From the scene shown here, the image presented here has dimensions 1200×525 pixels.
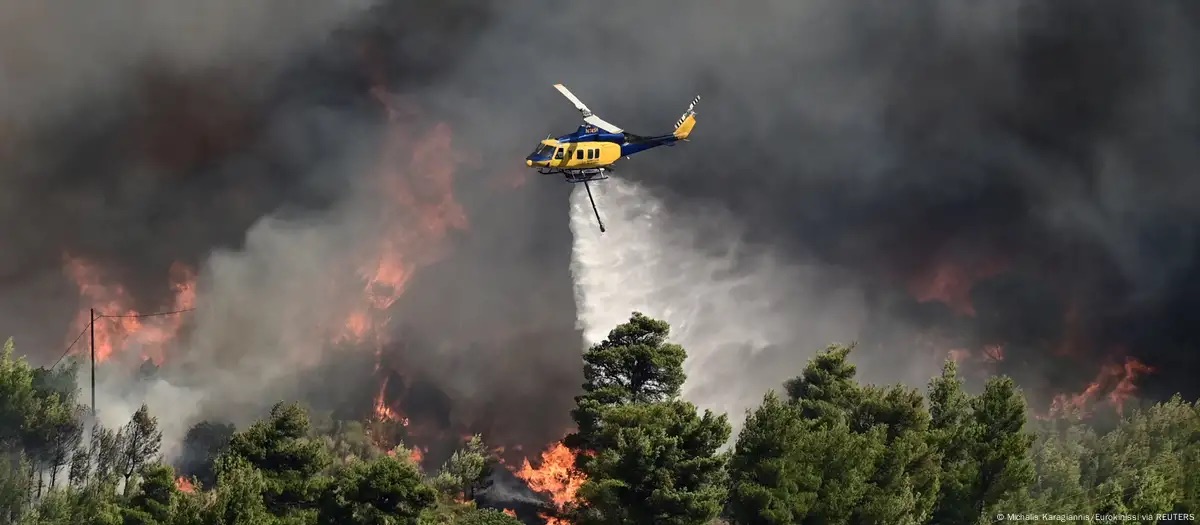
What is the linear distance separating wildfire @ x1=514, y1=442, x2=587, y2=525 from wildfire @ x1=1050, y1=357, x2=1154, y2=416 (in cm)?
4988

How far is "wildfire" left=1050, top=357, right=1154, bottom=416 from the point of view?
114 meters

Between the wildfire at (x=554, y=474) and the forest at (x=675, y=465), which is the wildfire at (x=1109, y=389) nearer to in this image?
the forest at (x=675, y=465)

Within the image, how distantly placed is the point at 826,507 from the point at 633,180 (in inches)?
2141

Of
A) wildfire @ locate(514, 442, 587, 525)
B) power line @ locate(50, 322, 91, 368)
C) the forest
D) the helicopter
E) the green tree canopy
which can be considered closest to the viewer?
the forest

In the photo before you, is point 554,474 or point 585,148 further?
point 554,474

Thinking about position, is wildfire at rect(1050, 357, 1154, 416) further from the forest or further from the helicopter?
the helicopter

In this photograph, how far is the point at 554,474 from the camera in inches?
3644

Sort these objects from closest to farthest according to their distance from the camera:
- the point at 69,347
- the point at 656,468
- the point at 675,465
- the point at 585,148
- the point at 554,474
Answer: the point at 675,465
the point at 656,468
the point at 585,148
the point at 554,474
the point at 69,347

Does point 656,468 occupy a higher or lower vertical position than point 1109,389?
lower

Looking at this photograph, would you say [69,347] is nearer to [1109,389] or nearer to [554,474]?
[554,474]

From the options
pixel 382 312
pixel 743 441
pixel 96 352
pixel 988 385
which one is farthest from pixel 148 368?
pixel 988 385

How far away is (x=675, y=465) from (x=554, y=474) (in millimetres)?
32695

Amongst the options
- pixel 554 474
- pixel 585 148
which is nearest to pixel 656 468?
pixel 585 148

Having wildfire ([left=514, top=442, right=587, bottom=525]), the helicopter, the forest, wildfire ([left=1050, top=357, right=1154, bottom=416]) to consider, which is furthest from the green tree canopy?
wildfire ([left=1050, top=357, right=1154, bottom=416])
